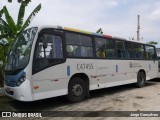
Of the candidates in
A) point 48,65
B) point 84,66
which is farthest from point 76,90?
point 48,65

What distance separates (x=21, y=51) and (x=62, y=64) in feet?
4.94

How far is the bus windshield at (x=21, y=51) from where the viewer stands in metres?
7.33

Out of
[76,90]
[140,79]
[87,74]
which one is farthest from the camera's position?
[140,79]

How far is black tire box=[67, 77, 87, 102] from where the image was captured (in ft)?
27.6

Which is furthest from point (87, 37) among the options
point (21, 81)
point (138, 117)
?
point (138, 117)

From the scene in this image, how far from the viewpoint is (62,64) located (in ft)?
26.5

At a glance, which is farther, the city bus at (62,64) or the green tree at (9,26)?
the green tree at (9,26)

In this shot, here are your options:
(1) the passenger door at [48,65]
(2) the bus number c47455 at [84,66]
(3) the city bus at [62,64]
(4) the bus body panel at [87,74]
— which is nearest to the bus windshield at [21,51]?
(3) the city bus at [62,64]

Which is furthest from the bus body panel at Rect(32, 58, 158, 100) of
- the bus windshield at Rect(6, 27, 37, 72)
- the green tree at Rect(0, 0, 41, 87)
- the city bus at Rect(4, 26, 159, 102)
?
the green tree at Rect(0, 0, 41, 87)

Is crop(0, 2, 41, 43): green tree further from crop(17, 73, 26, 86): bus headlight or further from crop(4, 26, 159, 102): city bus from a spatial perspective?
crop(17, 73, 26, 86): bus headlight

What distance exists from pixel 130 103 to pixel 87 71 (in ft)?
6.92

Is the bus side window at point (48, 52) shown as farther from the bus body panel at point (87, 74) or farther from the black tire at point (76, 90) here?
the black tire at point (76, 90)

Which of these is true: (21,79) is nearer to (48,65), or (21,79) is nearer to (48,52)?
(48,65)

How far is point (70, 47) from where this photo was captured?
8539 millimetres
